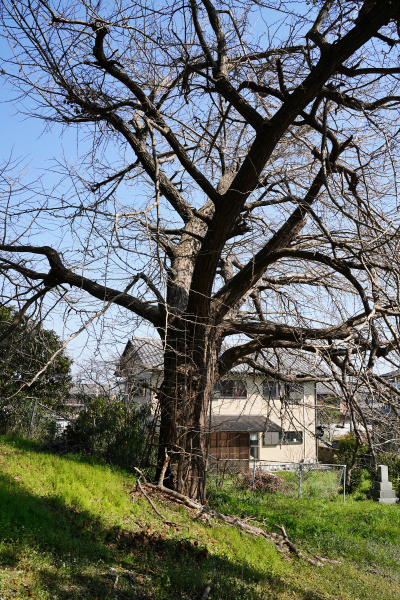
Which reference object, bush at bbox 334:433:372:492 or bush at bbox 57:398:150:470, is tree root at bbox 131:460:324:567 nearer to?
bush at bbox 57:398:150:470

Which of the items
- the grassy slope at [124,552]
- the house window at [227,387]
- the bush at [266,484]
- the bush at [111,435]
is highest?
the house window at [227,387]

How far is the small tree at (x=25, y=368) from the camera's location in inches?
334

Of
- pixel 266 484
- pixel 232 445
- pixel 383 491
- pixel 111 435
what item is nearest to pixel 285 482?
pixel 266 484

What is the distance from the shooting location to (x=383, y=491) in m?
17.0

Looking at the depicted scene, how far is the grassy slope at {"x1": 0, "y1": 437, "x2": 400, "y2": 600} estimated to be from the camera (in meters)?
4.76

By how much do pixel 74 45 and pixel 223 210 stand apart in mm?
2904

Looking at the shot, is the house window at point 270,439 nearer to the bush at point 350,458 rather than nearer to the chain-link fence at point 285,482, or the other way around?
the bush at point 350,458

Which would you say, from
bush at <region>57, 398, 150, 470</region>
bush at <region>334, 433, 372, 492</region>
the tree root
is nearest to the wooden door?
bush at <region>334, 433, 372, 492</region>

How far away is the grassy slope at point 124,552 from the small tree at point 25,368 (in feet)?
4.10

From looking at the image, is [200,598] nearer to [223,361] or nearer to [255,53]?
[223,361]

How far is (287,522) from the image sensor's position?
10664 millimetres

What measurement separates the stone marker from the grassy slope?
771cm

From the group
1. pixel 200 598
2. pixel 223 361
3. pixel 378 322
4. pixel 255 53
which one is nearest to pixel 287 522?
pixel 223 361

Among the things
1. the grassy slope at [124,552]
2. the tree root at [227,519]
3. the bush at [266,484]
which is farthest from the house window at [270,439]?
the tree root at [227,519]
